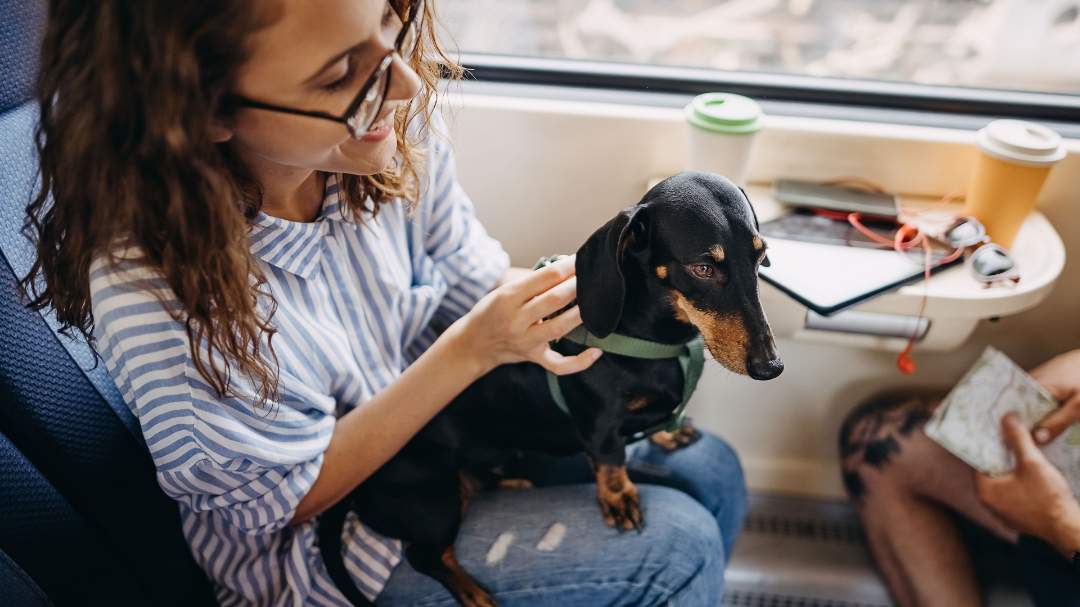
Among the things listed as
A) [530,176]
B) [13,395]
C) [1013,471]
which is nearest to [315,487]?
[13,395]

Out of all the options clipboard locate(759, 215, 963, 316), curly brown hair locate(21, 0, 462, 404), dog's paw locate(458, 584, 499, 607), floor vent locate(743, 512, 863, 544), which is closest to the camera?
curly brown hair locate(21, 0, 462, 404)

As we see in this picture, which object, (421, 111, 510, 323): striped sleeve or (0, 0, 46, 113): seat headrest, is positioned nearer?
(0, 0, 46, 113): seat headrest

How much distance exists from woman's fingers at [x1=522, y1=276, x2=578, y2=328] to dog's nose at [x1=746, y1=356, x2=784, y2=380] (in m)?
0.22

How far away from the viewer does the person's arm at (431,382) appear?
0.97m

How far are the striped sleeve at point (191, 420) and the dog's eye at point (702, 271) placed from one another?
1.57 feet

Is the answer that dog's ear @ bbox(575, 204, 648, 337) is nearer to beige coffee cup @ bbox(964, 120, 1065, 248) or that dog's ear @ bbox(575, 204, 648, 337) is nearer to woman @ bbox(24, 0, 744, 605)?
woman @ bbox(24, 0, 744, 605)

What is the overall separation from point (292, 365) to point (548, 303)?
0.31 metres

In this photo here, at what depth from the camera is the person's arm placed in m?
0.97

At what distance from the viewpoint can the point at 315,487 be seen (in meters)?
0.98

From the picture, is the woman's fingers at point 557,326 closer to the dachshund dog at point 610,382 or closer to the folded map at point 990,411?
the dachshund dog at point 610,382

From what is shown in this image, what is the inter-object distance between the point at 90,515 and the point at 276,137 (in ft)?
1.53

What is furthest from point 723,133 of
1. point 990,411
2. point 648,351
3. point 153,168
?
point 153,168

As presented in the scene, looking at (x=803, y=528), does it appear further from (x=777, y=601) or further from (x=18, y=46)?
(x=18, y=46)

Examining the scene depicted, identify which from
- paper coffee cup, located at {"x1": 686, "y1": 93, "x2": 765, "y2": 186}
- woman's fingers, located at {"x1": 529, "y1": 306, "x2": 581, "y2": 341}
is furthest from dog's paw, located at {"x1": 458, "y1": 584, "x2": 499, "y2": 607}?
paper coffee cup, located at {"x1": 686, "y1": 93, "x2": 765, "y2": 186}
